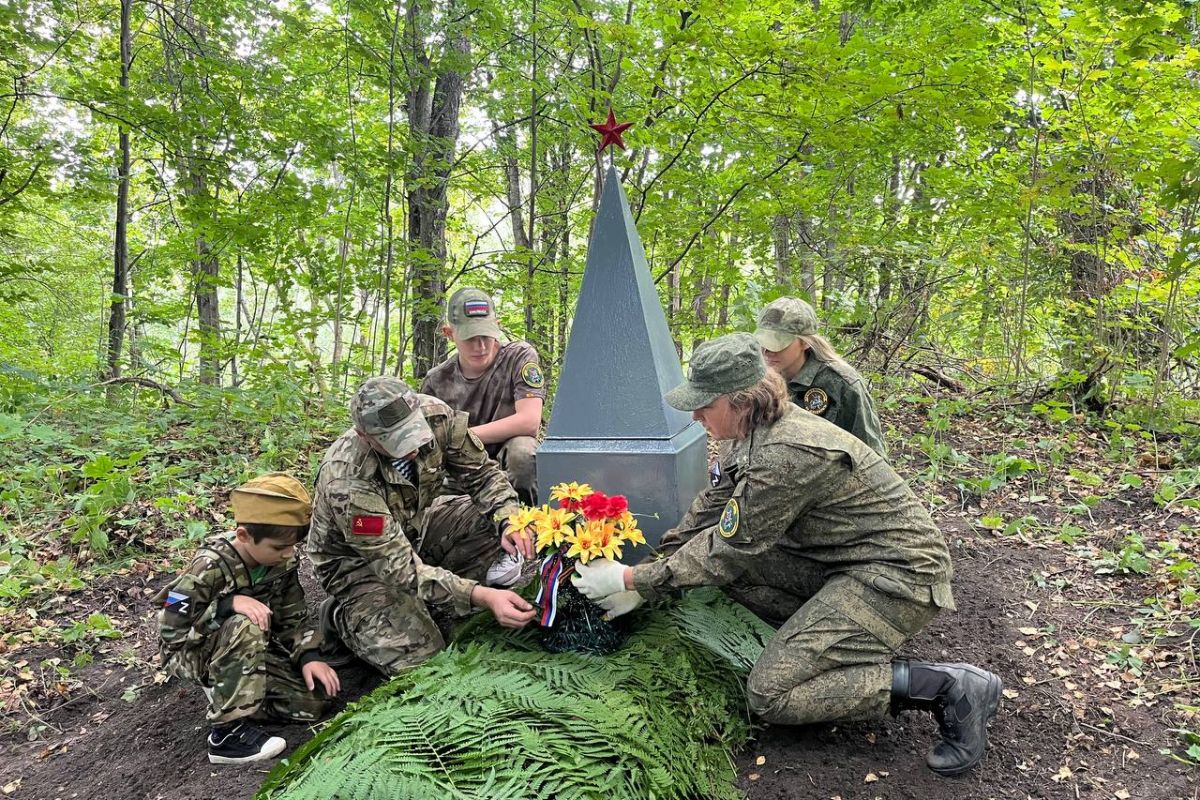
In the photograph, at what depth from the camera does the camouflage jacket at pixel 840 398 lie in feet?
10.5

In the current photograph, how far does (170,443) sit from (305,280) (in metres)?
1.60

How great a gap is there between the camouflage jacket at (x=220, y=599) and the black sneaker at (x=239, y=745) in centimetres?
30

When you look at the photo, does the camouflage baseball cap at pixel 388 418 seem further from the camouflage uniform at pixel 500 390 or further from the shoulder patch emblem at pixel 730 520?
the camouflage uniform at pixel 500 390

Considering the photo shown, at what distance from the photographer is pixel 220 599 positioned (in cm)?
253

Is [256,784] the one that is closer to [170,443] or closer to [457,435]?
[457,435]

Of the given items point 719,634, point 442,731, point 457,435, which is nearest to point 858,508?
point 719,634

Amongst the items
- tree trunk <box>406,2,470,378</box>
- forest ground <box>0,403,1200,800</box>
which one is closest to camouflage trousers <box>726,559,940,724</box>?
forest ground <box>0,403,1200,800</box>

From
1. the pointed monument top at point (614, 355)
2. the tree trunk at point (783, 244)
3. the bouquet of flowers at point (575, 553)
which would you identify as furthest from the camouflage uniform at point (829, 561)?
the tree trunk at point (783, 244)

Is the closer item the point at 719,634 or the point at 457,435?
the point at 719,634

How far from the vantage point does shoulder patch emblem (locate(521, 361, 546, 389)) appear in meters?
3.88

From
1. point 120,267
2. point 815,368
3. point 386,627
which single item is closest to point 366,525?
point 386,627

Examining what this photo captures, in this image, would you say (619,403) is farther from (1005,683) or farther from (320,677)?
(1005,683)

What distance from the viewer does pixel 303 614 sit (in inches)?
113

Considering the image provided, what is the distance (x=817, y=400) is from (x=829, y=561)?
3.51ft
